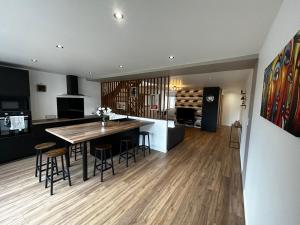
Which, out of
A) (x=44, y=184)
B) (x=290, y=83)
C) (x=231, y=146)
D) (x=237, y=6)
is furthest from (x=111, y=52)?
(x=231, y=146)

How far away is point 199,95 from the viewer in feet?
27.5

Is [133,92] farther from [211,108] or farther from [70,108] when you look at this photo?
[211,108]

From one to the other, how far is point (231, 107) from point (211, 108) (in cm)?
245

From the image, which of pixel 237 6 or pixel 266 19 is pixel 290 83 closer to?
pixel 237 6

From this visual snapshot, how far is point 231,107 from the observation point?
8359 mm

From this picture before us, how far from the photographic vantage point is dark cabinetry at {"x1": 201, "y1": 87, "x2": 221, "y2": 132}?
669cm

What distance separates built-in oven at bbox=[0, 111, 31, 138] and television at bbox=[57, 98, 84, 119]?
138 centimetres

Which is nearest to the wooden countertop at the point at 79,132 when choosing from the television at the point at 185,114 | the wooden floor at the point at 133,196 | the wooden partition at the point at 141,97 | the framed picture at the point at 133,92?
the wooden floor at the point at 133,196

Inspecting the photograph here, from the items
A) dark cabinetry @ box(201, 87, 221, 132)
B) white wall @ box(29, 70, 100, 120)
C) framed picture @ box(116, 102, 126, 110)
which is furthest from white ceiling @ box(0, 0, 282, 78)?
dark cabinetry @ box(201, 87, 221, 132)

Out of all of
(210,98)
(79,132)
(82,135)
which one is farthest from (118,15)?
(210,98)

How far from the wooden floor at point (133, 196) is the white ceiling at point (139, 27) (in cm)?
249

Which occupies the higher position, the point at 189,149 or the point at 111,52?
the point at 111,52

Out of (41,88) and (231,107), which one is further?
(231,107)

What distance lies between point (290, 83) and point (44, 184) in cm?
360
